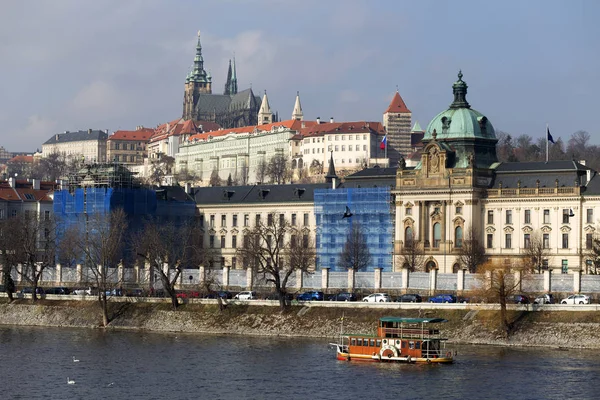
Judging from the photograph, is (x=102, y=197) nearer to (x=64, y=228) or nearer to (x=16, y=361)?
(x=64, y=228)

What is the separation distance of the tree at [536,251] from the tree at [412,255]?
10.6 metres

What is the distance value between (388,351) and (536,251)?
155ft

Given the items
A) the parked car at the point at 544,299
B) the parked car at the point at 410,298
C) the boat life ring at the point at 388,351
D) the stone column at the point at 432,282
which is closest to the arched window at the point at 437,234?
the stone column at the point at 432,282

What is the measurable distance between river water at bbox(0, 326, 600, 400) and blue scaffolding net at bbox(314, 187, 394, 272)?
44022 millimetres

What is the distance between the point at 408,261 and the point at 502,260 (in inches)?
396

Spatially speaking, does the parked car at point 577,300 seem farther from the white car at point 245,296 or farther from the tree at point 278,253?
the white car at point 245,296

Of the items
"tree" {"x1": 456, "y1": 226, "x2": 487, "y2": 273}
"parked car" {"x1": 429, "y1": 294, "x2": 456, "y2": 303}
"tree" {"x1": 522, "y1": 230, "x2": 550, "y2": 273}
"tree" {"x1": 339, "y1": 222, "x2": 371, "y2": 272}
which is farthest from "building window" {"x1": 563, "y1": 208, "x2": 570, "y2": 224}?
"parked car" {"x1": 429, "y1": 294, "x2": 456, "y2": 303}

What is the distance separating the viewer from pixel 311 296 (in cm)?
11212

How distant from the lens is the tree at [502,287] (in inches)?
3917

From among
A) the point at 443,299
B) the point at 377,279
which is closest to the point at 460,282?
the point at 443,299

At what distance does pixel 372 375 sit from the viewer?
85.1 m

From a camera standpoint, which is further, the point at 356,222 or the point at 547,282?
the point at 356,222

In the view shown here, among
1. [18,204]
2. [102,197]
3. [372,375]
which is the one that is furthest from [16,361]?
[18,204]

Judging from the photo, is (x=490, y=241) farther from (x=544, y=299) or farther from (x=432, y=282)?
(x=544, y=299)
